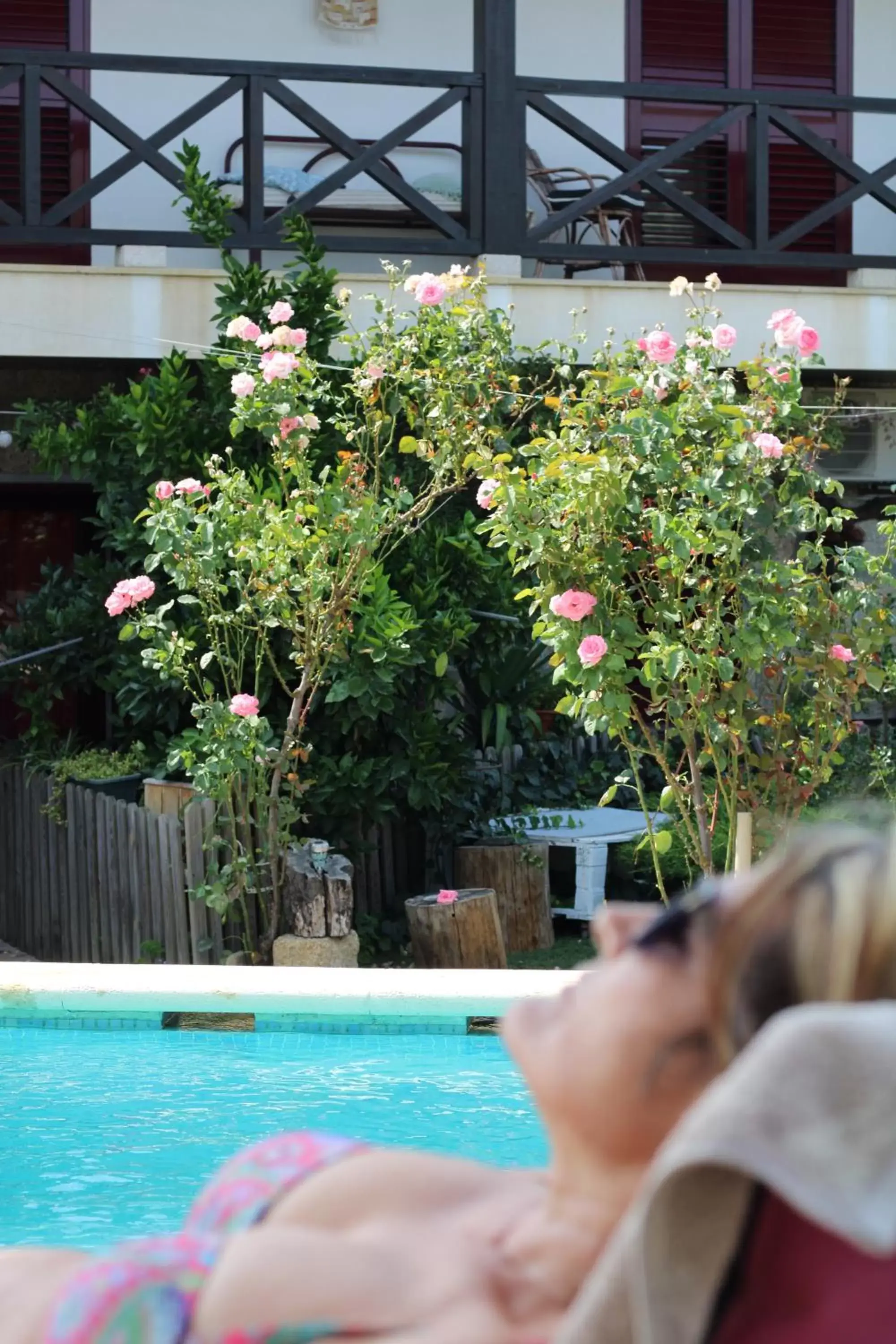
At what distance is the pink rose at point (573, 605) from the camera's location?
6.05 metres

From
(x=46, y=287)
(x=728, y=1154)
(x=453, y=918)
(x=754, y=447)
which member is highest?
(x=46, y=287)

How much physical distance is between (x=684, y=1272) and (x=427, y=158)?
9.66m

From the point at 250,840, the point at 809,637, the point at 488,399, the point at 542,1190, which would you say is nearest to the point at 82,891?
the point at 250,840

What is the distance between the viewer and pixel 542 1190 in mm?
1309

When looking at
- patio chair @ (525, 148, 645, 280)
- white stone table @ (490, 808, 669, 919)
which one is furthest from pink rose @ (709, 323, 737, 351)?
patio chair @ (525, 148, 645, 280)

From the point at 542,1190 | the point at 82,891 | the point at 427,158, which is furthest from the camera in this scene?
the point at 427,158

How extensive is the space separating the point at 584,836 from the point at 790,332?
2881 mm

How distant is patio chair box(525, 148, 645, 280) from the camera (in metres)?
9.58

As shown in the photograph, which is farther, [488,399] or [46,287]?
[46,287]

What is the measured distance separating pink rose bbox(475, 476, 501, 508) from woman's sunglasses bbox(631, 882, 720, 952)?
495 centimetres

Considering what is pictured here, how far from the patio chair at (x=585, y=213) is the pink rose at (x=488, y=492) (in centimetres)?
332

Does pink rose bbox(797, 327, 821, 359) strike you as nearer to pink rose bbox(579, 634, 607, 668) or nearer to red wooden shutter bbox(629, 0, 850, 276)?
pink rose bbox(579, 634, 607, 668)

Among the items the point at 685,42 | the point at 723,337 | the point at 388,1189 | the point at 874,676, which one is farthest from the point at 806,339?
the point at 685,42

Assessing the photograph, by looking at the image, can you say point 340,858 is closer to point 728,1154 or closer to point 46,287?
point 46,287
